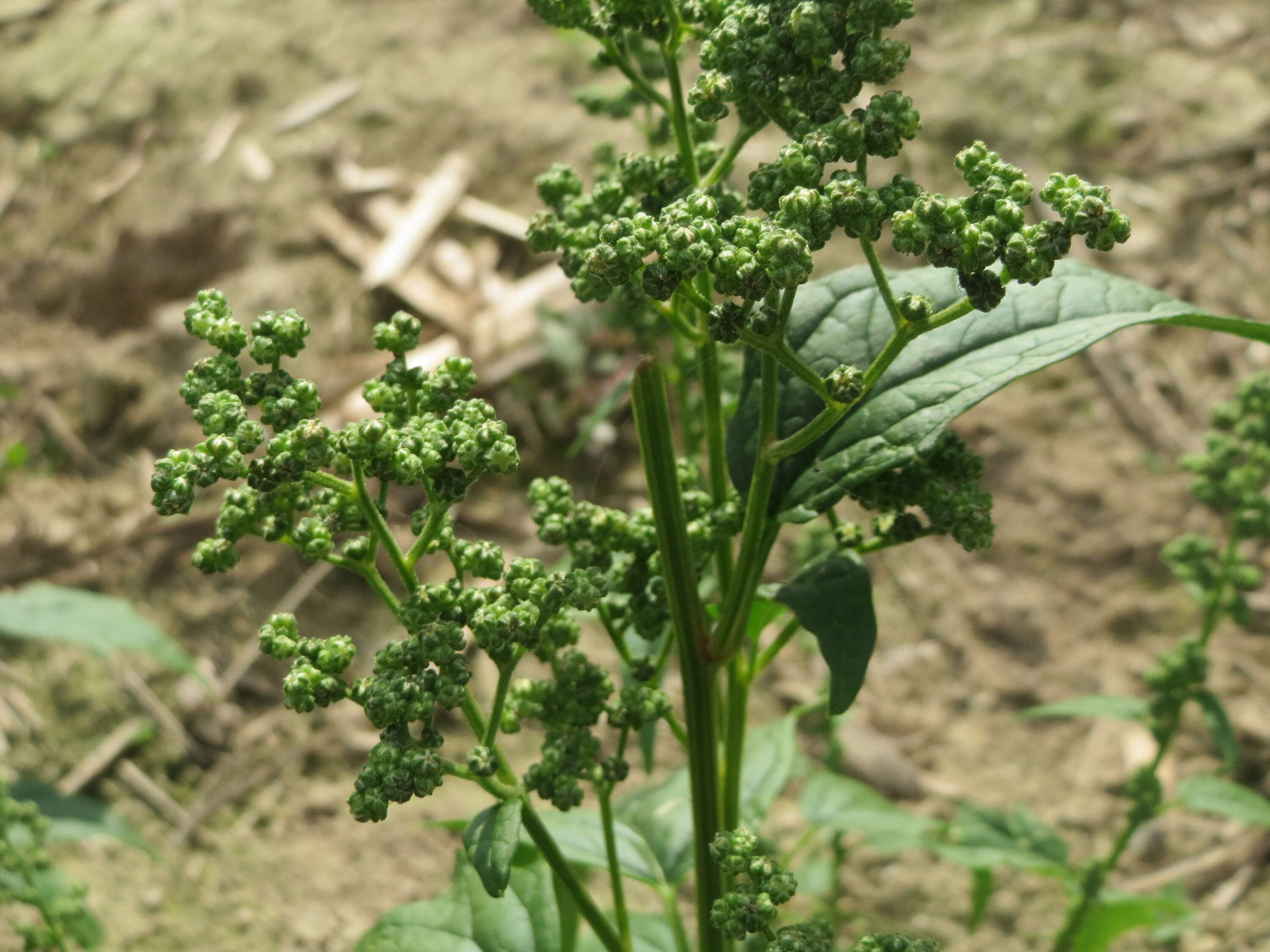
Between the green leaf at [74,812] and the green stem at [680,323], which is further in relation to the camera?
the green leaf at [74,812]

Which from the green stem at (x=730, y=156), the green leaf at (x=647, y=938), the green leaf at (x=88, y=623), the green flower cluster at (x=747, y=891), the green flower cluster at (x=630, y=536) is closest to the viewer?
the green flower cluster at (x=747, y=891)

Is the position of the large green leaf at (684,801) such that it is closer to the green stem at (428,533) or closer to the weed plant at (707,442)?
the weed plant at (707,442)

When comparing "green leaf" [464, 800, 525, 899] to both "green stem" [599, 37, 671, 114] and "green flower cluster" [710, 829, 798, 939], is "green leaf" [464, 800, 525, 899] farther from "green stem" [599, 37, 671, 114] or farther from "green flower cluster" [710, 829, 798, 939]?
"green stem" [599, 37, 671, 114]

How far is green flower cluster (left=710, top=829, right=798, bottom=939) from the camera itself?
1595mm

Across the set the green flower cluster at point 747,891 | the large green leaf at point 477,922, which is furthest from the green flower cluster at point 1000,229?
the large green leaf at point 477,922

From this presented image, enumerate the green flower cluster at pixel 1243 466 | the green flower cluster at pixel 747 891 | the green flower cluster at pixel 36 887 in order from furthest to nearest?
the green flower cluster at pixel 1243 466 → the green flower cluster at pixel 36 887 → the green flower cluster at pixel 747 891

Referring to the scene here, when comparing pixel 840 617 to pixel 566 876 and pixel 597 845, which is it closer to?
pixel 566 876

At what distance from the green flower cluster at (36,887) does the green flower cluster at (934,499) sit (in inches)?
76.3

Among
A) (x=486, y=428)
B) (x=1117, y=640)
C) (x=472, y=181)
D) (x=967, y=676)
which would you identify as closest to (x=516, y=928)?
(x=486, y=428)

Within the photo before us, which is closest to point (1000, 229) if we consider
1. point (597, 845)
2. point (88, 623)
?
point (597, 845)

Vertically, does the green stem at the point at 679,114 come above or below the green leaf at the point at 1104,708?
below

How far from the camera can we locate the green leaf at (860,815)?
115 inches

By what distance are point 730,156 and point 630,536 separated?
1.95 ft

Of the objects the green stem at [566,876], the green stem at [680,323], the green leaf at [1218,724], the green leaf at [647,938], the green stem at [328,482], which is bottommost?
the green stem at [566,876]
